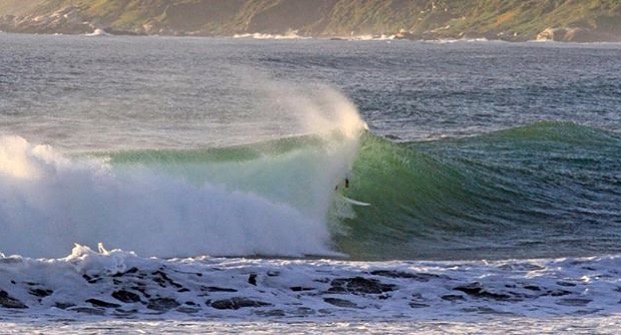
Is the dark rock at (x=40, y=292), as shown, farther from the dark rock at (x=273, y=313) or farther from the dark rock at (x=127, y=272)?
the dark rock at (x=273, y=313)

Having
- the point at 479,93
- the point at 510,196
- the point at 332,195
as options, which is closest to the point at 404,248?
the point at 332,195

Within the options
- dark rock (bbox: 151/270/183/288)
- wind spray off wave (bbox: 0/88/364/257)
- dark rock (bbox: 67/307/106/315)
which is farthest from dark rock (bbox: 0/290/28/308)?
wind spray off wave (bbox: 0/88/364/257)

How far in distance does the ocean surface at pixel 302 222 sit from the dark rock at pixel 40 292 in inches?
0.9

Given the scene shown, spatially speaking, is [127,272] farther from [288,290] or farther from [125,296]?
[288,290]

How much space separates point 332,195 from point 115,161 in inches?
145

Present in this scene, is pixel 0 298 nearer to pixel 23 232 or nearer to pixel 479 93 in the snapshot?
pixel 23 232

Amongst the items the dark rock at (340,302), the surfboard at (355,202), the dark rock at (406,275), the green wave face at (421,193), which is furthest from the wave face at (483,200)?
the dark rock at (340,302)

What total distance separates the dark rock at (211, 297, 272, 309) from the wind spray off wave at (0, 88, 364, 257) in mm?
4708

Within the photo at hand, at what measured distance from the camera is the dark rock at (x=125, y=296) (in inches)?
525

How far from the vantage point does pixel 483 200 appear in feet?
79.4

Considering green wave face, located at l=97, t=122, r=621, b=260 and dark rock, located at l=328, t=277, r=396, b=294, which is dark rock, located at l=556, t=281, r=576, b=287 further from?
green wave face, located at l=97, t=122, r=621, b=260

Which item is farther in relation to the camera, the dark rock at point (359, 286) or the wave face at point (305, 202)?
the wave face at point (305, 202)

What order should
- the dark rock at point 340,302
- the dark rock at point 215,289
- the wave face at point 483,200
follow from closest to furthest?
the dark rock at point 340,302
the dark rock at point 215,289
the wave face at point 483,200

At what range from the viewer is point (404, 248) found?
19859 millimetres
